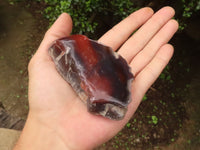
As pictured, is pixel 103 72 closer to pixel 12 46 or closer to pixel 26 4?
pixel 12 46

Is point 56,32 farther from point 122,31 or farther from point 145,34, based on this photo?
point 145,34

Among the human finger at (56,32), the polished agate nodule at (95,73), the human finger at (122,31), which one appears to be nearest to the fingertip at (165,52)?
the human finger at (122,31)

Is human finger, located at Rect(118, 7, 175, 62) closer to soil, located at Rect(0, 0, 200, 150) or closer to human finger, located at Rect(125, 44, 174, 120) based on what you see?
human finger, located at Rect(125, 44, 174, 120)

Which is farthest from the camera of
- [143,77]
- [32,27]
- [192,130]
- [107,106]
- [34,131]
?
[32,27]

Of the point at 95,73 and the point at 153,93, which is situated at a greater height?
the point at 95,73

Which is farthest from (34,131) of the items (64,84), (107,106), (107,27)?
(107,27)

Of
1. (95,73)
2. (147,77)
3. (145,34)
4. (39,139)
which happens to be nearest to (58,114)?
(39,139)
